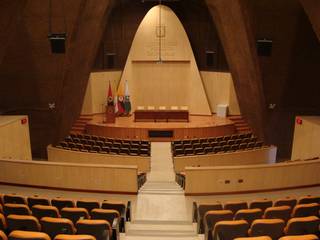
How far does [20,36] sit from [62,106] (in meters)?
3.91

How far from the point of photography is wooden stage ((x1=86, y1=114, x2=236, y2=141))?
1608 centimetres

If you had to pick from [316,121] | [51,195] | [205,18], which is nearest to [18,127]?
[51,195]

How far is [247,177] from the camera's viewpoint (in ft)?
28.8

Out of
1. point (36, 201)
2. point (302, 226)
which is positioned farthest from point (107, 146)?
point (302, 226)

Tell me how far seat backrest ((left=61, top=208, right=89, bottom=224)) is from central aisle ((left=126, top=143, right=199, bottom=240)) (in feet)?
2.77

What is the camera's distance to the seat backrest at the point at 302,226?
5.07 metres

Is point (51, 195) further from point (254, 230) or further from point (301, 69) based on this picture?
point (301, 69)

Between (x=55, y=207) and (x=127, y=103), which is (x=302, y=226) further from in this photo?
(x=127, y=103)

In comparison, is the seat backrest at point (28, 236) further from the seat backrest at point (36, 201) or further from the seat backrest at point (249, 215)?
the seat backrest at point (249, 215)

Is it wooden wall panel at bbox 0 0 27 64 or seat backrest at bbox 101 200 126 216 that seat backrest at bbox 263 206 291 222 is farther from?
wooden wall panel at bbox 0 0 27 64

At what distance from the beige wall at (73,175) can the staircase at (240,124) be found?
10.1 metres

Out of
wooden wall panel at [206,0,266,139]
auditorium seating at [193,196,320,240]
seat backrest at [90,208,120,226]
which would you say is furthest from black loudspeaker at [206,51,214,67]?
seat backrest at [90,208,120,226]

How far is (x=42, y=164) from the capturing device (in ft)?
29.2

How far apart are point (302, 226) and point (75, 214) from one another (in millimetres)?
3625
